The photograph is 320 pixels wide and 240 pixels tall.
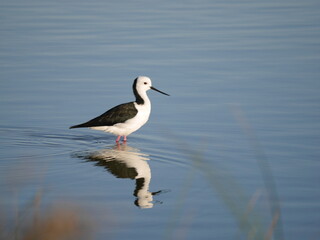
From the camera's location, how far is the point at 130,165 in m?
8.14

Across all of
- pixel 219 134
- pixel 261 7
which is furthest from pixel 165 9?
pixel 219 134

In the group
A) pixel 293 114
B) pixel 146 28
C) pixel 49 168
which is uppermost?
pixel 146 28

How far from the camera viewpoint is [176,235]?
5.54 metres

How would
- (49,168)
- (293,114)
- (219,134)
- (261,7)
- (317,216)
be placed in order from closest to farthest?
(317,216), (49,168), (219,134), (293,114), (261,7)

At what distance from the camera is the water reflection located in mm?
6891

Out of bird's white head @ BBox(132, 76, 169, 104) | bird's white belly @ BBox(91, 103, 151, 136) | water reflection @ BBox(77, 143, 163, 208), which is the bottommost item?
water reflection @ BBox(77, 143, 163, 208)

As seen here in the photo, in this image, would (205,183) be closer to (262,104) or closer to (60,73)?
(262,104)

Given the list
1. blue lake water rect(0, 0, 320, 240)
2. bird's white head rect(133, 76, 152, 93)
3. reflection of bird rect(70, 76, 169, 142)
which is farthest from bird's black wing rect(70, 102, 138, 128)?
bird's white head rect(133, 76, 152, 93)

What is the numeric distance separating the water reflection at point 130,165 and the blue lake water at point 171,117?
25 mm

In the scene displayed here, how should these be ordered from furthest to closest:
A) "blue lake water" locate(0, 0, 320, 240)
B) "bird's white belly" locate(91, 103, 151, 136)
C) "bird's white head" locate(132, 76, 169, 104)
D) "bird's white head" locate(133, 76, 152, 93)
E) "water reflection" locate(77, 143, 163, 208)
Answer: "bird's white head" locate(133, 76, 152, 93), "bird's white head" locate(132, 76, 169, 104), "bird's white belly" locate(91, 103, 151, 136), "water reflection" locate(77, 143, 163, 208), "blue lake water" locate(0, 0, 320, 240)

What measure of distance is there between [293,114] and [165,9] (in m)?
9.43

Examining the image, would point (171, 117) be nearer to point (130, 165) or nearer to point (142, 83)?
point (142, 83)

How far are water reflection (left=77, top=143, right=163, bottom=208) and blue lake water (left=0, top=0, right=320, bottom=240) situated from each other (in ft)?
0.08

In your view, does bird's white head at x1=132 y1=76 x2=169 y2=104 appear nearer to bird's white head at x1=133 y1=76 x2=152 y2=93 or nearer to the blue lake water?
bird's white head at x1=133 y1=76 x2=152 y2=93
